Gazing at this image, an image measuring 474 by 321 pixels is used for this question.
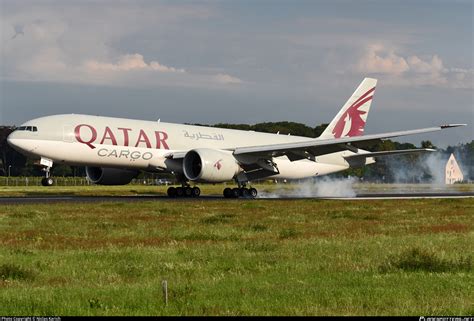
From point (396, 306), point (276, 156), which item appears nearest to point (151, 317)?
point (396, 306)

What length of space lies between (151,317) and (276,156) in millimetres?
36404

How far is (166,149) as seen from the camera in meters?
43.4

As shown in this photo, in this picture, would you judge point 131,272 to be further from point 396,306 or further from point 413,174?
point 413,174

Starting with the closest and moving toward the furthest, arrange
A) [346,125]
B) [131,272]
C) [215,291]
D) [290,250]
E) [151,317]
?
[151,317], [215,291], [131,272], [290,250], [346,125]

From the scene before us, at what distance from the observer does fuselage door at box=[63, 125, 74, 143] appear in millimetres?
40184

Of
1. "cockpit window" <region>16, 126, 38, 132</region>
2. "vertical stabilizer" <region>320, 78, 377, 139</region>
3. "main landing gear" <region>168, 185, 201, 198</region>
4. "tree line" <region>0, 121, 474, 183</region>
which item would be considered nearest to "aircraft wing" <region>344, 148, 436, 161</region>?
"vertical stabilizer" <region>320, 78, 377, 139</region>

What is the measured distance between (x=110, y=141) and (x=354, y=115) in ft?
70.6

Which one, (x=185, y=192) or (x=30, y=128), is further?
(x=185, y=192)

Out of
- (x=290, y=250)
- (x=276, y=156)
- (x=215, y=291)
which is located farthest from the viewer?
(x=276, y=156)

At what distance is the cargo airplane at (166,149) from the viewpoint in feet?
132

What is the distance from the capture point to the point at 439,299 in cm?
994

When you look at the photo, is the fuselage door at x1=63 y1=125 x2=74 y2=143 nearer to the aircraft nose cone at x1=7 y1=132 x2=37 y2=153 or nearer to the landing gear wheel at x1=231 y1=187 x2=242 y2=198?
the aircraft nose cone at x1=7 y1=132 x2=37 y2=153

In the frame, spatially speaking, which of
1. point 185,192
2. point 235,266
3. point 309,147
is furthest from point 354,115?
point 235,266

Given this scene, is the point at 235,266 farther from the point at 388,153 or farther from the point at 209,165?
the point at 388,153
